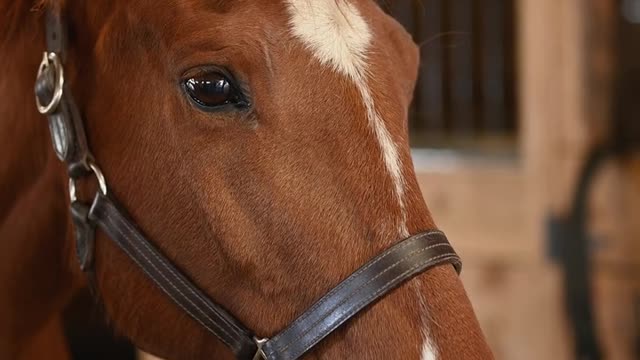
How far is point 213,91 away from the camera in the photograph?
0.97 meters

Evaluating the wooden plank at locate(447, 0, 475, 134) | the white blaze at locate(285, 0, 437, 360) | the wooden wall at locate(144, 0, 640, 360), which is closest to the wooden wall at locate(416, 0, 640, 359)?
the wooden wall at locate(144, 0, 640, 360)

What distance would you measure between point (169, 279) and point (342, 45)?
0.28 metres

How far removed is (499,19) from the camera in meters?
2.61

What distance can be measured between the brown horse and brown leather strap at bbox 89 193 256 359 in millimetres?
11

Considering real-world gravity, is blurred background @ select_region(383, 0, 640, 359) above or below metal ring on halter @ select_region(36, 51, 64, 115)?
below

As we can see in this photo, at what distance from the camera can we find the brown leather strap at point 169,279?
99 cm

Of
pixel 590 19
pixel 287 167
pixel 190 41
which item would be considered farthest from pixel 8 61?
pixel 590 19

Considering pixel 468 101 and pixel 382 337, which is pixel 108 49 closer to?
pixel 382 337

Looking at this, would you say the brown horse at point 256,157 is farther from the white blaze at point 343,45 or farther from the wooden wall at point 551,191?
the wooden wall at point 551,191

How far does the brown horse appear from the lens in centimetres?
93

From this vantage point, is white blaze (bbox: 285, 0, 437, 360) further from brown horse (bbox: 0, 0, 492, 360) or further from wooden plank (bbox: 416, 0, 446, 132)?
wooden plank (bbox: 416, 0, 446, 132)

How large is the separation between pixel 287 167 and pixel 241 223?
7cm

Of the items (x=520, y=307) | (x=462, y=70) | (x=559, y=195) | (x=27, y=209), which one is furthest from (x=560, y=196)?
(x=27, y=209)

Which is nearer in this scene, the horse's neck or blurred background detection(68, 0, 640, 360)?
the horse's neck
